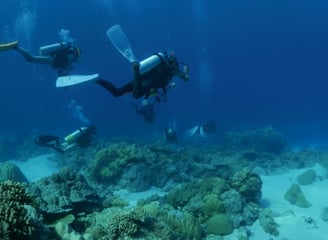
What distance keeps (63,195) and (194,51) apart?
412ft

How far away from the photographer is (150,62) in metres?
9.52

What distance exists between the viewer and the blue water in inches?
3425

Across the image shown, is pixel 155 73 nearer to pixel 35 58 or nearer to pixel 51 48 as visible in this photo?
pixel 51 48

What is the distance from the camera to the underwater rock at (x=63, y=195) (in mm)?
6770

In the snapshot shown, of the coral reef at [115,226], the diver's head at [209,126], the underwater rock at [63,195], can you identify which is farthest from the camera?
the diver's head at [209,126]

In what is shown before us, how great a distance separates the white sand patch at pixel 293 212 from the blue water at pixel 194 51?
57166 mm

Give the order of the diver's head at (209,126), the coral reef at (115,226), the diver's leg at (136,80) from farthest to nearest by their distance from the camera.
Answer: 1. the diver's head at (209,126)
2. the diver's leg at (136,80)
3. the coral reef at (115,226)

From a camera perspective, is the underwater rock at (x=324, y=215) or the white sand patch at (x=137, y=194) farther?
the white sand patch at (x=137, y=194)

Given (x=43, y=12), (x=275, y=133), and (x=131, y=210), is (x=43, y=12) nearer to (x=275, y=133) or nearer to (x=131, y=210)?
(x=275, y=133)

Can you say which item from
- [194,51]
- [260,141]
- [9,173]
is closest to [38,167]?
[9,173]

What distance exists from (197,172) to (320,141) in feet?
73.7

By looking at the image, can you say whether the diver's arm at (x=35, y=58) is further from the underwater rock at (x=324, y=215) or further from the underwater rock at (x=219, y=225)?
the underwater rock at (x=324, y=215)

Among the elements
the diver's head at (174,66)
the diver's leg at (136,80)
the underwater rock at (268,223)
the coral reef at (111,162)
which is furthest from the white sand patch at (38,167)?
the underwater rock at (268,223)

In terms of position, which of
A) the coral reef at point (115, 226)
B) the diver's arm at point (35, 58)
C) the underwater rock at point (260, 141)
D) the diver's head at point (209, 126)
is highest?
the underwater rock at point (260, 141)
